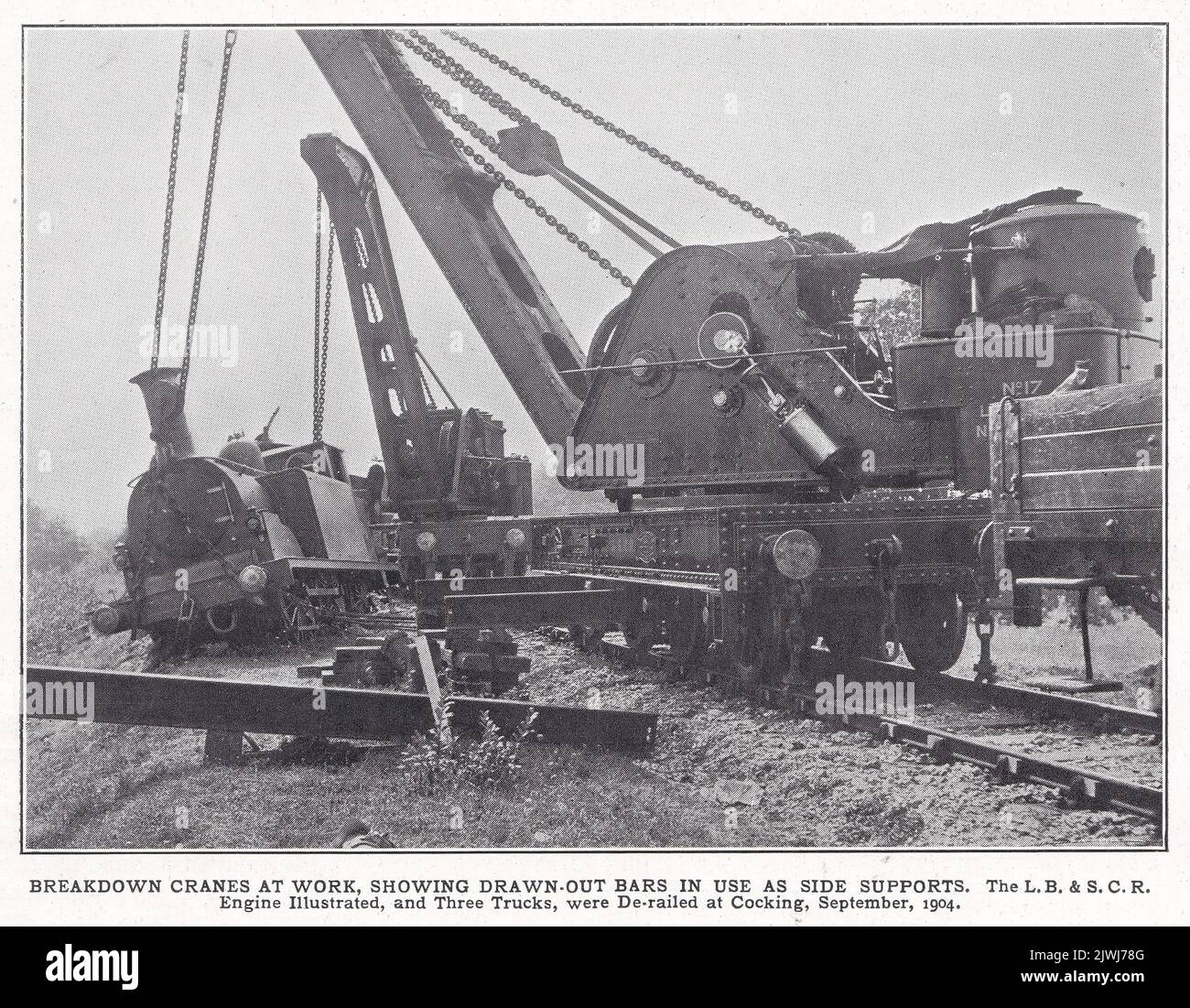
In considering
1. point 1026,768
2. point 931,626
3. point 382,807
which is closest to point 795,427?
point 931,626

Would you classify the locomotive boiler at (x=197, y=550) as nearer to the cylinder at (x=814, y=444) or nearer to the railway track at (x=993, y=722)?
the railway track at (x=993, y=722)

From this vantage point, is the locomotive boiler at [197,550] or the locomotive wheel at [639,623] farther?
the locomotive boiler at [197,550]

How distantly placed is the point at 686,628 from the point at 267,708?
3374mm

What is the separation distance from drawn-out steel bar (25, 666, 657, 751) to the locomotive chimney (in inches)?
187

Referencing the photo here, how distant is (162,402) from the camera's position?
8.93 metres

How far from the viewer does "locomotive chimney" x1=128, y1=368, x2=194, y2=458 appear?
8.89m

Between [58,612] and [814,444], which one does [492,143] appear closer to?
[814,444]

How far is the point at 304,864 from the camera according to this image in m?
3.66

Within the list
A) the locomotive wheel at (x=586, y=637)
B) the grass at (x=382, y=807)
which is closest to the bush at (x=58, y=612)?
the locomotive wheel at (x=586, y=637)

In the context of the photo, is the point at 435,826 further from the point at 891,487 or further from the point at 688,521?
the point at 891,487

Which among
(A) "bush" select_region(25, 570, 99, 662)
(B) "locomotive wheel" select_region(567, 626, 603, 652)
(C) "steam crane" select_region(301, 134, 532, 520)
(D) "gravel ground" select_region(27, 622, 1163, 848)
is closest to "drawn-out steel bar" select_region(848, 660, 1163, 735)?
(D) "gravel ground" select_region(27, 622, 1163, 848)

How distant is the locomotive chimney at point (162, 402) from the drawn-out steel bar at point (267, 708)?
4.74 m

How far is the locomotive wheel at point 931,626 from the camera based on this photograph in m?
6.26

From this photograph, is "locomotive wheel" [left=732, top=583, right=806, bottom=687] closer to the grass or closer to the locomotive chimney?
the grass
